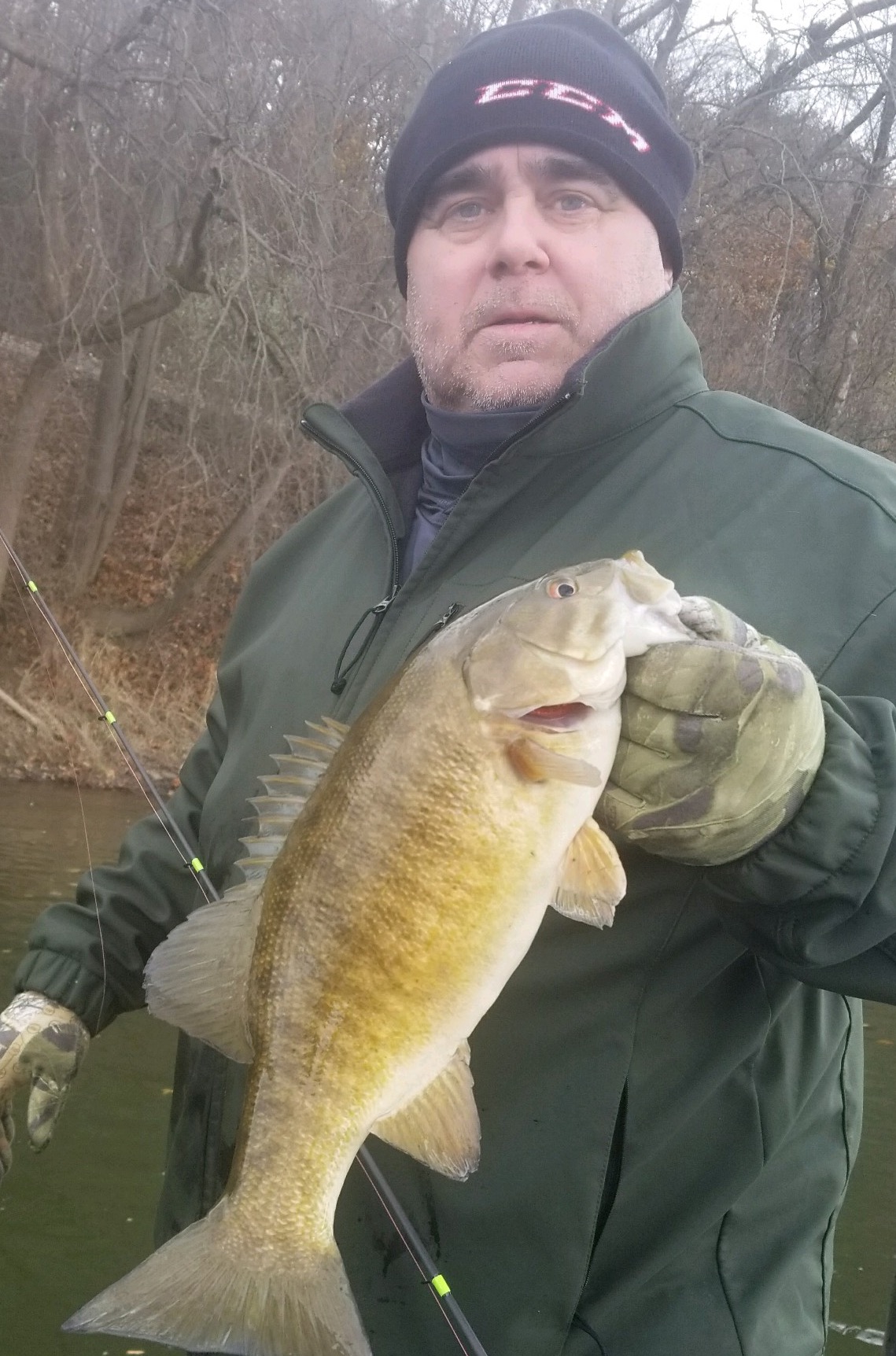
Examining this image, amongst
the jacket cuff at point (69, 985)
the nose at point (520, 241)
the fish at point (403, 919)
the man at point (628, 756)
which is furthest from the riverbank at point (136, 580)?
the fish at point (403, 919)

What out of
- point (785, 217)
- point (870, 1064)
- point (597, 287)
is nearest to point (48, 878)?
Answer: point (870, 1064)

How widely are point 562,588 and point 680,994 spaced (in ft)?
2.26

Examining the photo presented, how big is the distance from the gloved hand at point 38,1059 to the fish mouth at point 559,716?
5.42 feet

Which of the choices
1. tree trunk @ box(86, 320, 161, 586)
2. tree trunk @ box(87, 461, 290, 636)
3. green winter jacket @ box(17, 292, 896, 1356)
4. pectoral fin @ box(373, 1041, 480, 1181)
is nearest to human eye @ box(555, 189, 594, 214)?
green winter jacket @ box(17, 292, 896, 1356)

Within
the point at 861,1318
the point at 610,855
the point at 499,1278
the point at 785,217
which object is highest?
the point at 785,217

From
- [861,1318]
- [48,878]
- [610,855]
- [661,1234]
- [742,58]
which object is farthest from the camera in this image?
[742,58]

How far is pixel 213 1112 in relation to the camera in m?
2.51

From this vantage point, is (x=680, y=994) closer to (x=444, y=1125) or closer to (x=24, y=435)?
(x=444, y=1125)

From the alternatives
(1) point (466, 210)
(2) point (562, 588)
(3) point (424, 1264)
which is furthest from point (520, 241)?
(3) point (424, 1264)

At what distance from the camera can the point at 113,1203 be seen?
15.6 feet

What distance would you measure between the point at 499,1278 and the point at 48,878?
21.6 feet

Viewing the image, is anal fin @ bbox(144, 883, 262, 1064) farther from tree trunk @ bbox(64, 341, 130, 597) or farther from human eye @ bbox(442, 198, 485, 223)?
tree trunk @ bbox(64, 341, 130, 597)

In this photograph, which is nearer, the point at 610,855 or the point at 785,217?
the point at 610,855

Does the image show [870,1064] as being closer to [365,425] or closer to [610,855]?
[365,425]
